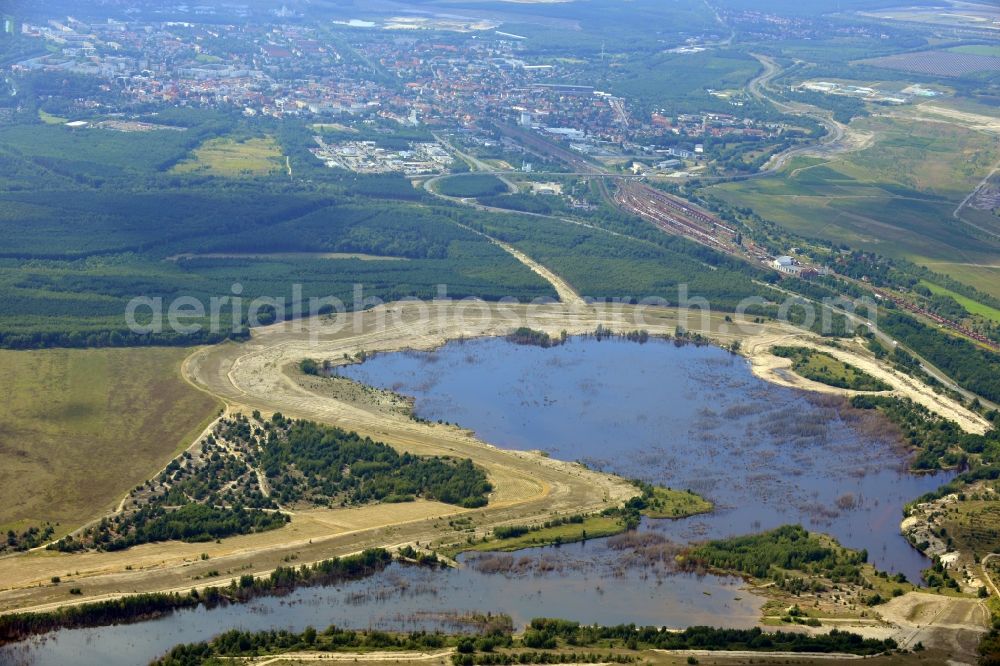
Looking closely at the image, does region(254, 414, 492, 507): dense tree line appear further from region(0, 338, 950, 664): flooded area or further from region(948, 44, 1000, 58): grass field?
region(948, 44, 1000, 58): grass field

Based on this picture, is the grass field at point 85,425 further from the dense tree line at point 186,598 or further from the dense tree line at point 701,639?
the dense tree line at point 701,639

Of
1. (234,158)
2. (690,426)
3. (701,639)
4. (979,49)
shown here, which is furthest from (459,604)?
(979,49)

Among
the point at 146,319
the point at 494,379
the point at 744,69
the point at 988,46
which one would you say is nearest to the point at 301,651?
the point at 494,379

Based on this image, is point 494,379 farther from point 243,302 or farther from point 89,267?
point 89,267

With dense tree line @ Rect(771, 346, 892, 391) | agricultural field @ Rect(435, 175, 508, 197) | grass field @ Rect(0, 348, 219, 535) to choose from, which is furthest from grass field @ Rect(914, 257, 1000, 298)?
grass field @ Rect(0, 348, 219, 535)

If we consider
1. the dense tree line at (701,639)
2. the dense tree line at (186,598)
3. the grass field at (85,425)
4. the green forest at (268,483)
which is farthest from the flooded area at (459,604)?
the grass field at (85,425)

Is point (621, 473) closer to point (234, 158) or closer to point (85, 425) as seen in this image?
point (85, 425)
